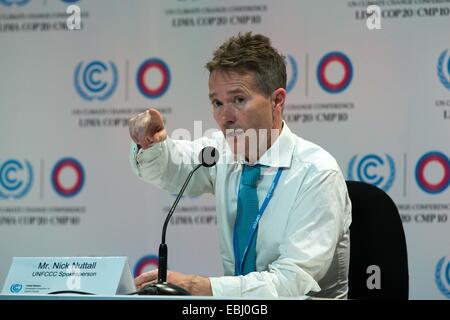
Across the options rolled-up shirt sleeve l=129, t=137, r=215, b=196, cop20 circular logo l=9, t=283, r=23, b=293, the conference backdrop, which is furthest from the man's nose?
the conference backdrop

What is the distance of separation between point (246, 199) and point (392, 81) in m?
1.48

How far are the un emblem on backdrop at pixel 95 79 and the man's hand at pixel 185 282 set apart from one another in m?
2.04

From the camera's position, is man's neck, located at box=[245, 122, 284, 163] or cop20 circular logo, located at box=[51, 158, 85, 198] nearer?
man's neck, located at box=[245, 122, 284, 163]

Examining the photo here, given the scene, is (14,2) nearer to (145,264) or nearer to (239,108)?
(145,264)

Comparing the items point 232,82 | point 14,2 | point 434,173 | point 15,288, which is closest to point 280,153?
point 232,82

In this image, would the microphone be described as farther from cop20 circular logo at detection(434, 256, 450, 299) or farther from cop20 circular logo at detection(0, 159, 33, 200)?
cop20 circular logo at detection(0, 159, 33, 200)

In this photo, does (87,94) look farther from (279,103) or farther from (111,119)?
(279,103)

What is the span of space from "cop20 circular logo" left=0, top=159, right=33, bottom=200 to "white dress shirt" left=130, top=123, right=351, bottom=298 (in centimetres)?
144

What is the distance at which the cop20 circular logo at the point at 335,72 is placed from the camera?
3344mm

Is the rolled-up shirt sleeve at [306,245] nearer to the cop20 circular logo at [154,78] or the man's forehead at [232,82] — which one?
the man's forehead at [232,82]

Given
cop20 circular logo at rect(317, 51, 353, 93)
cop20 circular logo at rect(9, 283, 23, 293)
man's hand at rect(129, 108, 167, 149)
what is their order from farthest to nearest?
cop20 circular logo at rect(317, 51, 353, 93)
man's hand at rect(129, 108, 167, 149)
cop20 circular logo at rect(9, 283, 23, 293)

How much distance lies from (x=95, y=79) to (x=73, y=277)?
85.3 inches

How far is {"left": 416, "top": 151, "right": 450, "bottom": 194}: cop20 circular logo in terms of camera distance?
3223mm

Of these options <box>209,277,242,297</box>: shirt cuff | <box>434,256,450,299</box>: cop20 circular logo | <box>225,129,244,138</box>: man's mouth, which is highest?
<box>225,129,244,138</box>: man's mouth
